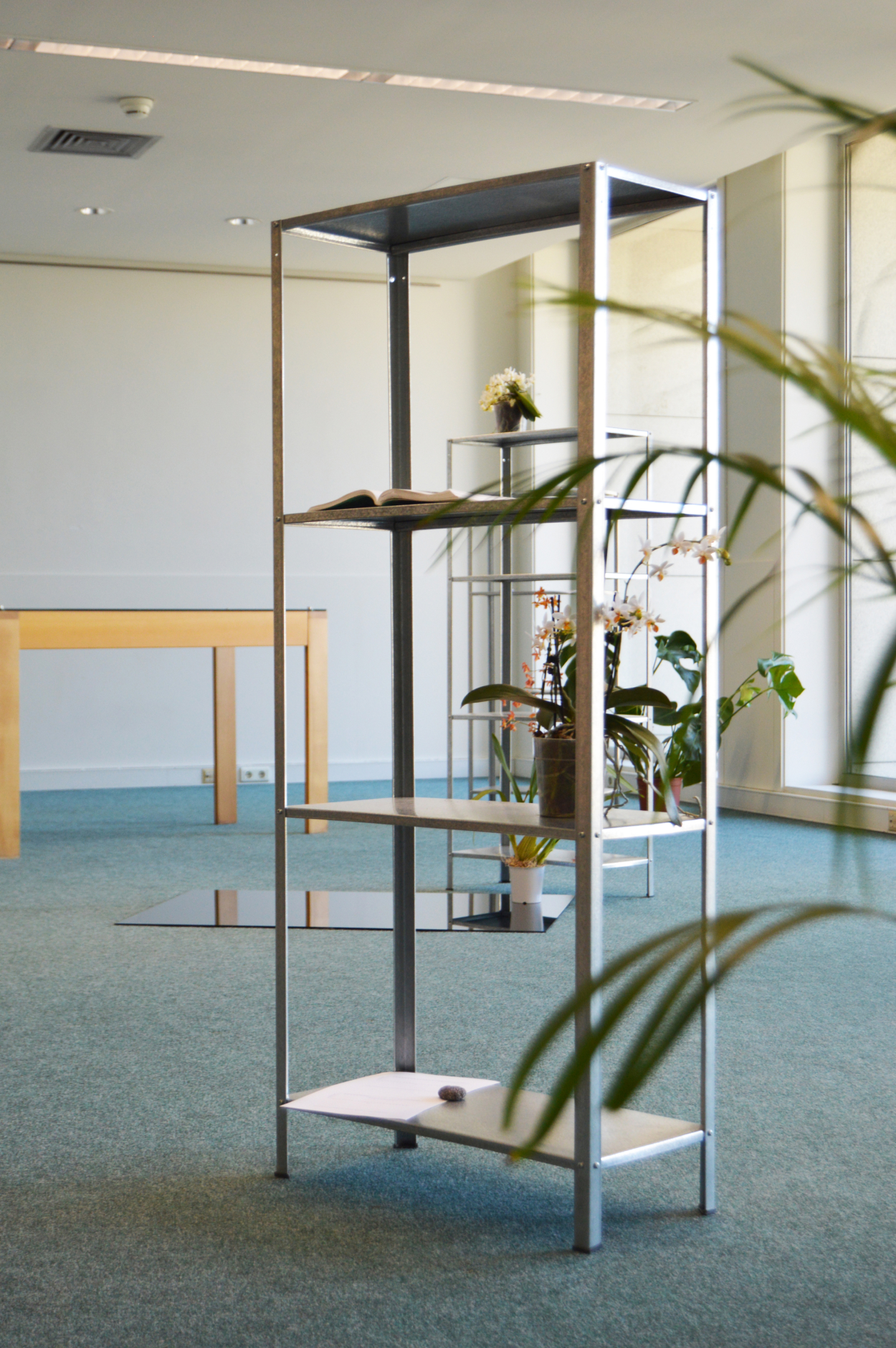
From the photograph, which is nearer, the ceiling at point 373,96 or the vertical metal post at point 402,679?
the vertical metal post at point 402,679

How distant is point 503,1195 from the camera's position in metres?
2.01

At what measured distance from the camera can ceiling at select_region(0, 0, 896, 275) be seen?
4.40 meters

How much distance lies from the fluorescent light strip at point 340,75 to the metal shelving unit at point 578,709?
292cm

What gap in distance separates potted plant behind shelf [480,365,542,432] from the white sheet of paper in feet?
8.56

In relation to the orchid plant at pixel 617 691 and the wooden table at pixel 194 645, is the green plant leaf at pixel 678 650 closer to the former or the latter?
the orchid plant at pixel 617 691

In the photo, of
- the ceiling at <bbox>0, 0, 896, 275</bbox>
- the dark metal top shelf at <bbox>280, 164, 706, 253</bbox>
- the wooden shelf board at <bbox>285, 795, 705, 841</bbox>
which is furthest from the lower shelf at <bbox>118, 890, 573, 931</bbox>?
the ceiling at <bbox>0, 0, 896, 275</bbox>

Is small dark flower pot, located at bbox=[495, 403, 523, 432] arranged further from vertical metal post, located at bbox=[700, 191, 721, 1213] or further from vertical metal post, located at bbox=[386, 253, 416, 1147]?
vertical metal post, located at bbox=[700, 191, 721, 1213]

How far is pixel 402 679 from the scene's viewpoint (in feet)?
7.64

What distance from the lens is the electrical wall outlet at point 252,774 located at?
7.84 meters

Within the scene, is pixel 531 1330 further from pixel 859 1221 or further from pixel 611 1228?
pixel 859 1221

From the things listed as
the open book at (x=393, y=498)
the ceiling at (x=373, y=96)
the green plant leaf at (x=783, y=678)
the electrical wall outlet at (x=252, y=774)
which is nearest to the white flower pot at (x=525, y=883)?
the green plant leaf at (x=783, y=678)

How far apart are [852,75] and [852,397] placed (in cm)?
471

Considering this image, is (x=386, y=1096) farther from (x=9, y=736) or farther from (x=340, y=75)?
(x=340, y=75)

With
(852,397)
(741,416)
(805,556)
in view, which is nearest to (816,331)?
(741,416)
